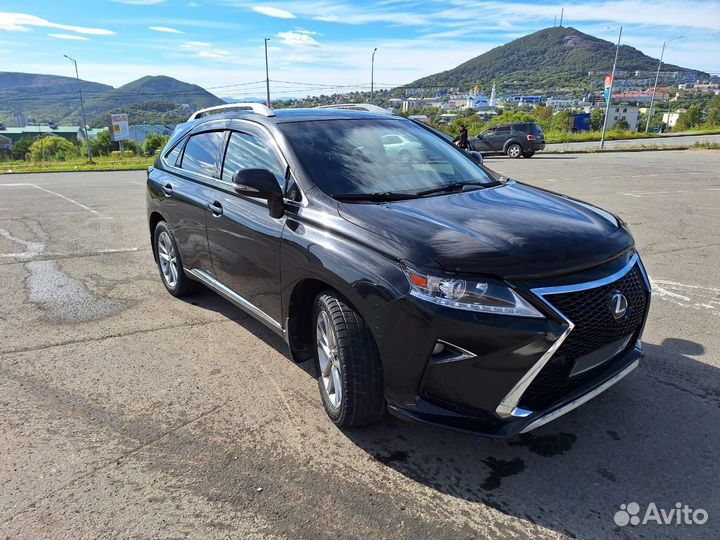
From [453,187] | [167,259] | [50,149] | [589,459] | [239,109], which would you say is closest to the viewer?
[589,459]

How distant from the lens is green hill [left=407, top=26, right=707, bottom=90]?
147500 mm

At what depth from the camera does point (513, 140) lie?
2567 centimetres

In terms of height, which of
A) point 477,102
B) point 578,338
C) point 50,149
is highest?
point 477,102

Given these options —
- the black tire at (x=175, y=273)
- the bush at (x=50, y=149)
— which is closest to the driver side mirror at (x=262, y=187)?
the black tire at (x=175, y=273)

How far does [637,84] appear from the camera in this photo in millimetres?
132625

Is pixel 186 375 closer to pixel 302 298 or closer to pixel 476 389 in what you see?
pixel 302 298

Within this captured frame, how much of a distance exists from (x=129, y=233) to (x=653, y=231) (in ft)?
28.2

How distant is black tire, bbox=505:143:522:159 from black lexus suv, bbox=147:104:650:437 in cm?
2341

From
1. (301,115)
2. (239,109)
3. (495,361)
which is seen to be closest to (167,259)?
(239,109)

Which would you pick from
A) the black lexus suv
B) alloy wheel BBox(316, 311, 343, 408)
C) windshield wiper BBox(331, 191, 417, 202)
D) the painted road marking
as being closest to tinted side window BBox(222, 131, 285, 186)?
the black lexus suv

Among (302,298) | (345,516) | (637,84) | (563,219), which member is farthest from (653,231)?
(637,84)

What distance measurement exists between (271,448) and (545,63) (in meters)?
182

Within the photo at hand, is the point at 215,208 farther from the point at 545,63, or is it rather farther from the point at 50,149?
the point at 545,63

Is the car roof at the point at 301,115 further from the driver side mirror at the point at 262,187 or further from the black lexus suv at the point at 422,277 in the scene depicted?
the driver side mirror at the point at 262,187
